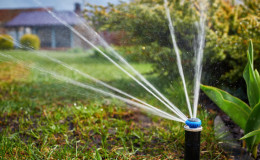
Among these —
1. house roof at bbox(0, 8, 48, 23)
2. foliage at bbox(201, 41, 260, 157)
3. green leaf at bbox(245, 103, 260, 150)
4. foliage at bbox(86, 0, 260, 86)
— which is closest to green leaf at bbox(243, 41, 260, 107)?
foliage at bbox(201, 41, 260, 157)

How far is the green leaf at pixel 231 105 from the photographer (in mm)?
1586

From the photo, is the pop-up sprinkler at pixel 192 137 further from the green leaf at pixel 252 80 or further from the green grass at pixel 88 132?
the green leaf at pixel 252 80

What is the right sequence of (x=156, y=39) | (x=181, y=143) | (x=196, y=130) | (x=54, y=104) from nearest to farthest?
(x=196, y=130)
(x=181, y=143)
(x=156, y=39)
(x=54, y=104)

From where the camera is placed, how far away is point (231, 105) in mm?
1605

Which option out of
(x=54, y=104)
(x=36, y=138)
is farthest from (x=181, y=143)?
(x=54, y=104)

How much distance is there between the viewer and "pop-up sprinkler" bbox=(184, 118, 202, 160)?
1.26 m

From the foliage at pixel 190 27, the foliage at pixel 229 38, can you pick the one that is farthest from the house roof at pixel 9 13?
the foliage at pixel 229 38

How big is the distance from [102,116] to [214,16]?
208cm

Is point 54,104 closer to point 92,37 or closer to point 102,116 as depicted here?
point 102,116

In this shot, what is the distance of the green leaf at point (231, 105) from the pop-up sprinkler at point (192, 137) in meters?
0.39

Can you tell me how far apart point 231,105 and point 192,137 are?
0.51 metres

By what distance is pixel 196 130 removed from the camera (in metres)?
1.25

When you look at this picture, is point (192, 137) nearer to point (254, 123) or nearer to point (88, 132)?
point (254, 123)

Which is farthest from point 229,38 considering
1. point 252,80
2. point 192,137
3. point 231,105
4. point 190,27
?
point 192,137
